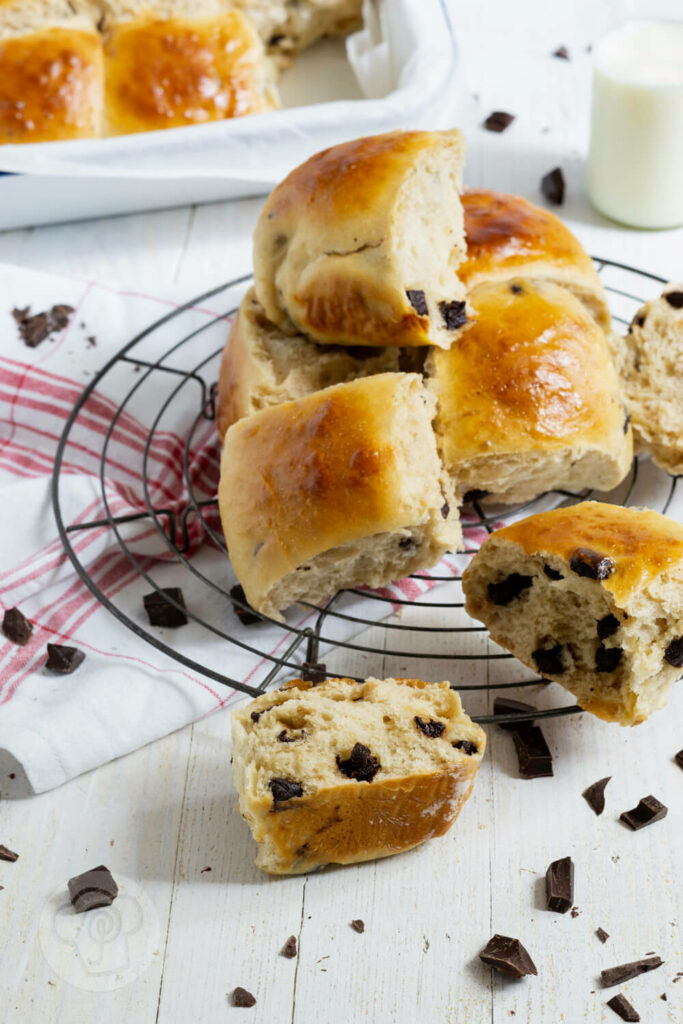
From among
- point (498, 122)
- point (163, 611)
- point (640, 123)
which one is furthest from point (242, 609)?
point (498, 122)

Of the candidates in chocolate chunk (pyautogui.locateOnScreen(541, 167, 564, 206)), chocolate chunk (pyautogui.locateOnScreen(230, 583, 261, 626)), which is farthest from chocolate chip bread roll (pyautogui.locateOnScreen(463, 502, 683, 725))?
chocolate chunk (pyautogui.locateOnScreen(541, 167, 564, 206))

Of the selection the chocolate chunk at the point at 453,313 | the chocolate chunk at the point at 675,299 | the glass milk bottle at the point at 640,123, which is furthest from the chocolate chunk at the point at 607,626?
the glass milk bottle at the point at 640,123

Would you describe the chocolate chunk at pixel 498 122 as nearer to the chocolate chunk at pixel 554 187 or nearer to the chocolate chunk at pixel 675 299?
the chocolate chunk at pixel 554 187

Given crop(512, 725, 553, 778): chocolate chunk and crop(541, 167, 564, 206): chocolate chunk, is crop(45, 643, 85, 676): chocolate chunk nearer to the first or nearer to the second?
crop(512, 725, 553, 778): chocolate chunk

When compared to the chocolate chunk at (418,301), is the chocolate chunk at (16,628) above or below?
below

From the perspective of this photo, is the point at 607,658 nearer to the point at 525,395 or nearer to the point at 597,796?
the point at 597,796
